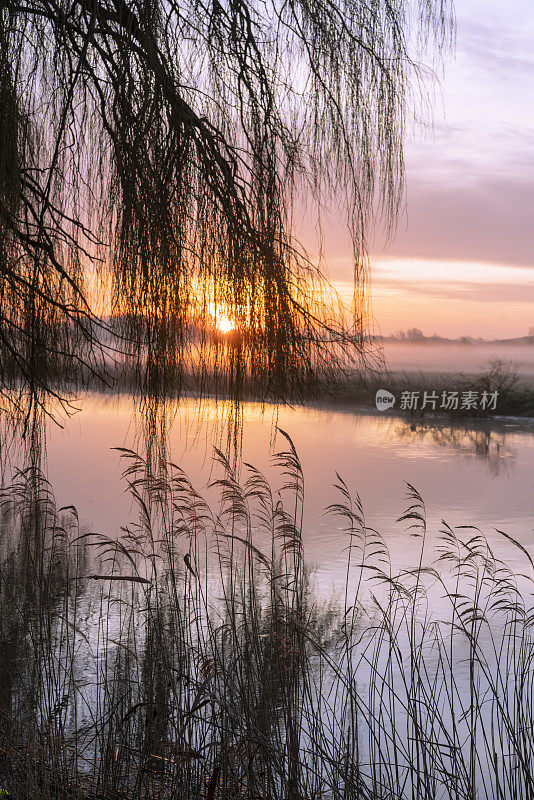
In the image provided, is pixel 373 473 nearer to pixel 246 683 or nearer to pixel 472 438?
pixel 472 438

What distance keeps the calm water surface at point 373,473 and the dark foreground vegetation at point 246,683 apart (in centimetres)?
74

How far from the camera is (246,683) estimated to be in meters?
2.98

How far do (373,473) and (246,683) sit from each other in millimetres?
8314

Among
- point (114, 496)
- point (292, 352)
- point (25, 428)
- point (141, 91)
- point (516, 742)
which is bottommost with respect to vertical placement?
point (114, 496)

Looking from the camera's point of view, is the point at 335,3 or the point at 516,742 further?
the point at 516,742

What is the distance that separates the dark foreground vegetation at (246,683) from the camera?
7.34 feet

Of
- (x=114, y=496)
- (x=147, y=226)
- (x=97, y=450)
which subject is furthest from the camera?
(x=97, y=450)

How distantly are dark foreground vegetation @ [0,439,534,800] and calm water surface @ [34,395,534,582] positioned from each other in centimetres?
74

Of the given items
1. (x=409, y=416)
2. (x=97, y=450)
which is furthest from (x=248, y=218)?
(x=409, y=416)

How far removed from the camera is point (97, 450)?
1316 centimetres

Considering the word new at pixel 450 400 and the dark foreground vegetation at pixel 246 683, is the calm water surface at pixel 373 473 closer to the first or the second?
the word new at pixel 450 400

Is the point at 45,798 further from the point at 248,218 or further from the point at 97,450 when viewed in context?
the point at 97,450

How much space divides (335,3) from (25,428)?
132cm

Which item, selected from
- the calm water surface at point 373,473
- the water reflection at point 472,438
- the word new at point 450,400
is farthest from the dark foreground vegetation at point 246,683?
the word new at point 450,400
